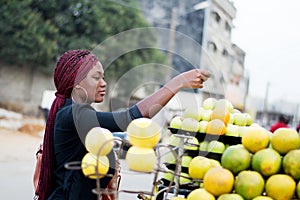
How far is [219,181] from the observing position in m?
1.24

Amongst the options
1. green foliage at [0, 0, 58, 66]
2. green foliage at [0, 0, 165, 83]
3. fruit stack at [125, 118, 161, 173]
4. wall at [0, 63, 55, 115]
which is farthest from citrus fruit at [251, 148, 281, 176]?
wall at [0, 63, 55, 115]

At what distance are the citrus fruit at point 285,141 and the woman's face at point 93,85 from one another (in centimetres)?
72

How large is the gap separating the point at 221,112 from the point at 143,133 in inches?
31.7

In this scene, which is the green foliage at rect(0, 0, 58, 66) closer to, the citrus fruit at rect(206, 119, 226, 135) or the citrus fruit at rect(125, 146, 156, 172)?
the citrus fruit at rect(206, 119, 226, 135)

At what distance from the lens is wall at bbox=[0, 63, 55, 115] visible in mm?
14203

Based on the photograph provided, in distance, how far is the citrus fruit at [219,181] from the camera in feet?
4.07

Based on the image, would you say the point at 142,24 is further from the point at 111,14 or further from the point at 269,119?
the point at 269,119

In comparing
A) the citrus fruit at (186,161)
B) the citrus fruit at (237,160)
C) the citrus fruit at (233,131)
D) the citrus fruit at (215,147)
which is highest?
the citrus fruit at (233,131)

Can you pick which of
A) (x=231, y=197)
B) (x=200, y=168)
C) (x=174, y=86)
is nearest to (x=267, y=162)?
(x=231, y=197)

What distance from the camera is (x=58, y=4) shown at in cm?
1428

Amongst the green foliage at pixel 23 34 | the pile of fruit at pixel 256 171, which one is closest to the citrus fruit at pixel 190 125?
the pile of fruit at pixel 256 171

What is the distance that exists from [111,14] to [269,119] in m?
22.2

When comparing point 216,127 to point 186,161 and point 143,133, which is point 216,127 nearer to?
point 186,161

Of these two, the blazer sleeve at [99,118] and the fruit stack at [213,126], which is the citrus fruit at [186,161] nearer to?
the fruit stack at [213,126]
